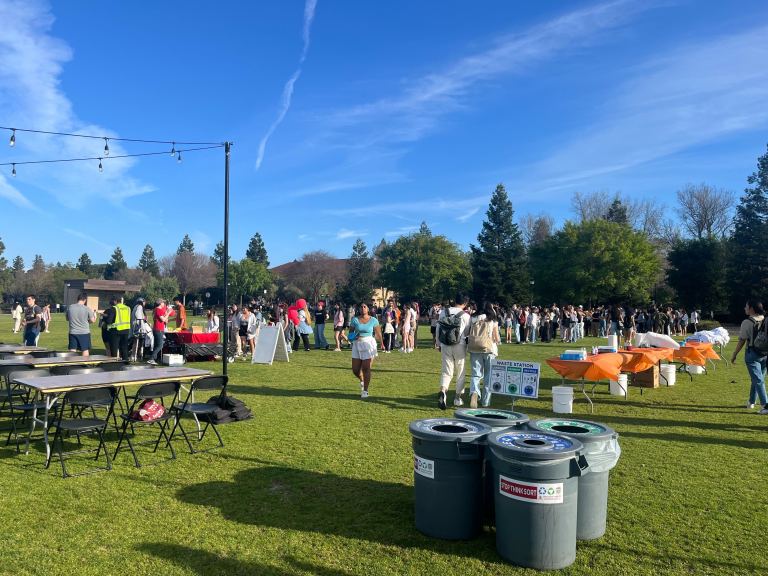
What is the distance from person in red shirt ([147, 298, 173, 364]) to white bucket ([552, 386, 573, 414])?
9801 millimetres

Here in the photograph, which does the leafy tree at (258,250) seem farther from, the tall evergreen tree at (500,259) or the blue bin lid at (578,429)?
the blue bin lid at (578,429)

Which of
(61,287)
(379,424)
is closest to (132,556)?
(379,424)

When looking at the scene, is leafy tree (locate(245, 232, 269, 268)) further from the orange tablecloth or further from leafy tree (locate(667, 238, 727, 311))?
the orange tablecloth

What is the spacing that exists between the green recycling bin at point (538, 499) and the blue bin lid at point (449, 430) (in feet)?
0.75

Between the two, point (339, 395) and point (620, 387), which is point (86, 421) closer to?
point (339, 395)

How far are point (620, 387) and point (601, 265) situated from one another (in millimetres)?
41188

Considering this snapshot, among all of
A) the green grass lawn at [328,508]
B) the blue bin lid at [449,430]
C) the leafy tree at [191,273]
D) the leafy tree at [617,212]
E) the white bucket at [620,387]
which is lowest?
the green grass lawn at [328,508]

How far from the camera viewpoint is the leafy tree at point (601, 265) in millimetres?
47094

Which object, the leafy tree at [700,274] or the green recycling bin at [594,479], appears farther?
the leafy tree at [700,274]

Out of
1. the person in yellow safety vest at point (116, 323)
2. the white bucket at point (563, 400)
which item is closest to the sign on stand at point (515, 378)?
the white bucket at point (563, 400)

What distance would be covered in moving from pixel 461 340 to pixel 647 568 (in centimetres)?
510

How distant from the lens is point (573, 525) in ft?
11.5

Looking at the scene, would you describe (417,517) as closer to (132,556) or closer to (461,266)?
(132,556)

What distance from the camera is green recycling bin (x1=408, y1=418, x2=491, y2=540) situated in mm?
3740
